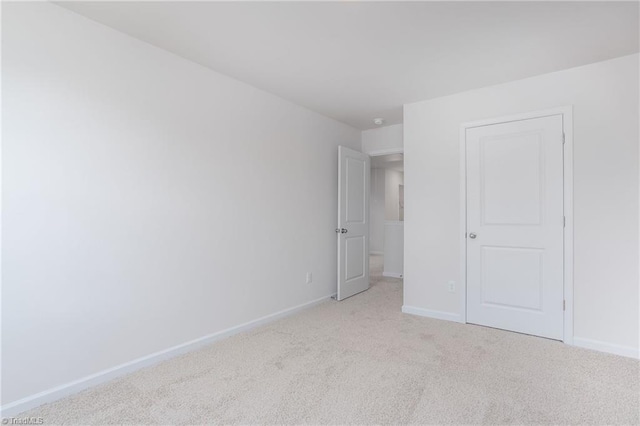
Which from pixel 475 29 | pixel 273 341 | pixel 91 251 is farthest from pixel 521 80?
pixel 91 251

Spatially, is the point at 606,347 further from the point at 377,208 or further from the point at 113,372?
the point at 377,208

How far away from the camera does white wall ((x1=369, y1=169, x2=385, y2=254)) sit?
8.49 m

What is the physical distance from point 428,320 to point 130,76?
3.39 meters

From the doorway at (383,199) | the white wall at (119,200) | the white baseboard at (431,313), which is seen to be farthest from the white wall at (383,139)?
the doorway at (383,199)

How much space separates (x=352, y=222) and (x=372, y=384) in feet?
8.17

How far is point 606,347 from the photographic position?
8.72 feet

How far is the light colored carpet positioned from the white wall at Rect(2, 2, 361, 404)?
303 millimetres

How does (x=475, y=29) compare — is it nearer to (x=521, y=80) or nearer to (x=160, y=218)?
(x=521, y=80)

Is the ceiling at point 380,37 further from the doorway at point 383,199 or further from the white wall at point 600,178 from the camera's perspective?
the doorway at point 383,199

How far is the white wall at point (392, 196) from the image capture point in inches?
334

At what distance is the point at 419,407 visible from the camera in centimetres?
190

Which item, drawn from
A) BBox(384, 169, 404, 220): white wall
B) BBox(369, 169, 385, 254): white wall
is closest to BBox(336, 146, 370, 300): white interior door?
BBox(369, 169, 385, 254): white wall

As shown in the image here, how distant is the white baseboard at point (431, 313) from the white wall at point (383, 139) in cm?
209

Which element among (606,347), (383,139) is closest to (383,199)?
(383,139)
